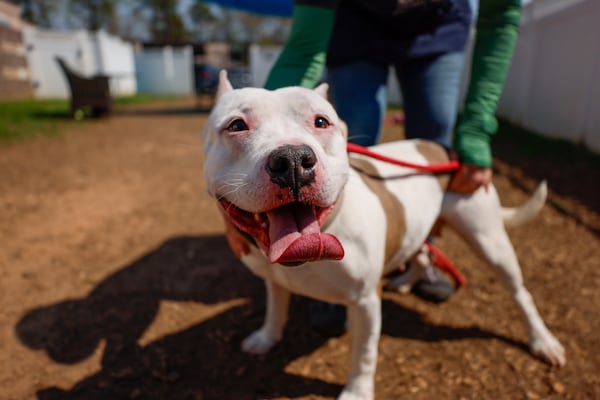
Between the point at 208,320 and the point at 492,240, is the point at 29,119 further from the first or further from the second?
the point at 492,240

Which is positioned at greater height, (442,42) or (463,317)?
(442,42)

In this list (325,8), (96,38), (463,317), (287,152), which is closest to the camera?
(287,152)

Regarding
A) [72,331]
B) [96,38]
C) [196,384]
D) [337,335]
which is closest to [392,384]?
[337,335]

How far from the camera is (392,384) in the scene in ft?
6.32

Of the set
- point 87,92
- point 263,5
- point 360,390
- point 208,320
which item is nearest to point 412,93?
point 360,390

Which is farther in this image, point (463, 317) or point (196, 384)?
point (463, 317)

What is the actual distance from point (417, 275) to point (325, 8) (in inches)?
67.8

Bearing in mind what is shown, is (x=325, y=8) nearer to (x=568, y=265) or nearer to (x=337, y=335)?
(x=337, y=335)

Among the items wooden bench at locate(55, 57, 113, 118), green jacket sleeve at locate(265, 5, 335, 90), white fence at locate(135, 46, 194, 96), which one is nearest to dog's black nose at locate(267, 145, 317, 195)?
green jacket sleeve at locate(265, 5, 335, 90)

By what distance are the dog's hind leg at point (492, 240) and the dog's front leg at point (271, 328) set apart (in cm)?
93

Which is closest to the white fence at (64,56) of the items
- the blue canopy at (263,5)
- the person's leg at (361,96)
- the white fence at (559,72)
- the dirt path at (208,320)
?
the blue canopy at (263,5)

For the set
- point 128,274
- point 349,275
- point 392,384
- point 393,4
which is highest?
point 393,4

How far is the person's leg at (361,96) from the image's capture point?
7.49ft

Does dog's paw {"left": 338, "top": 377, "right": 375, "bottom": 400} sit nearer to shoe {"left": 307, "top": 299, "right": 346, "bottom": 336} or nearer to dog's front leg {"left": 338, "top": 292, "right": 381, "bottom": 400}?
dog's front leg {"left": 338, "top": 292, "right": 381, "bottom": 400}
